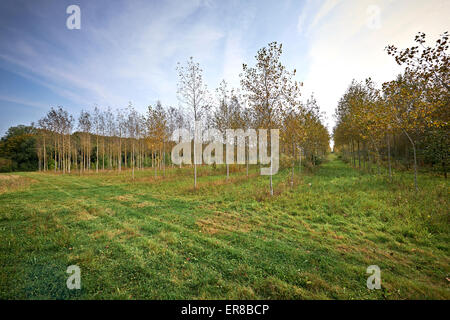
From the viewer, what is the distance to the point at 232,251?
4.45 m

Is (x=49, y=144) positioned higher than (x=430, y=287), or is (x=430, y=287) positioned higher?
(x=49, y=144)

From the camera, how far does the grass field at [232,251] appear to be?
3.16 meters

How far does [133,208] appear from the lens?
870cm

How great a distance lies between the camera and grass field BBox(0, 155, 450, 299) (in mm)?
3160

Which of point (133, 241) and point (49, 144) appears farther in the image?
point (49, 144)

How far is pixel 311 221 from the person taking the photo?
268 inches
